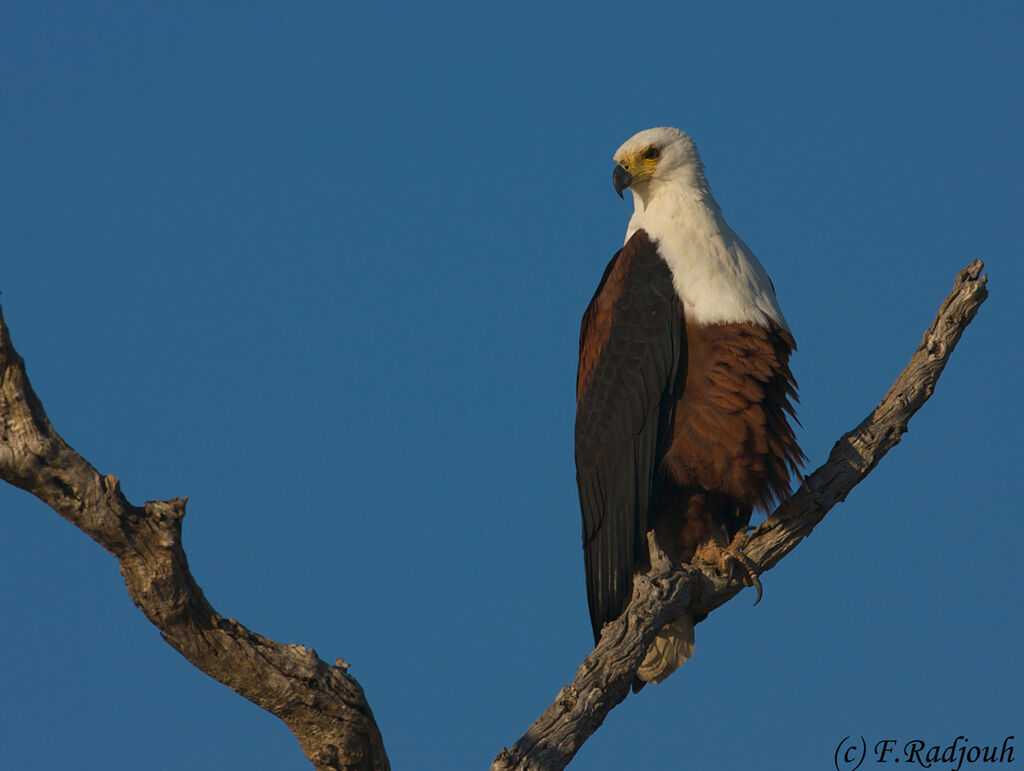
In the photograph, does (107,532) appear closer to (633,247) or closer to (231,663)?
(231,663)

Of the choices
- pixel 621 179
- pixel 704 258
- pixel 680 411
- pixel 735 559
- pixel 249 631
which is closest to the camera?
pixel 249 631

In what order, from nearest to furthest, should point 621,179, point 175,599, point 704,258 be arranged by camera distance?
point 175,599
point 704,258
point 621,179

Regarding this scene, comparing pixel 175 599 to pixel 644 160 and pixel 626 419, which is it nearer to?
pixel 626 419

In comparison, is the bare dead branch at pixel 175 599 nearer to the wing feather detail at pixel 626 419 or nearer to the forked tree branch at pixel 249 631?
the forked tree branch at pixel 249 631

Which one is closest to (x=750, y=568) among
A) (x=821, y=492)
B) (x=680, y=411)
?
(x=821, y=492)

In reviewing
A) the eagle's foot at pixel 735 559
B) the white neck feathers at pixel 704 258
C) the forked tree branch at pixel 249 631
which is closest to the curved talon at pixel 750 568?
the eagle's foot at pixel 735 559

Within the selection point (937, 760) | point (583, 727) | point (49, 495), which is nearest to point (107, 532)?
point (49, 495)

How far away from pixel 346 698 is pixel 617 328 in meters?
2.53

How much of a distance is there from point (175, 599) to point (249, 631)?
322 millimetres

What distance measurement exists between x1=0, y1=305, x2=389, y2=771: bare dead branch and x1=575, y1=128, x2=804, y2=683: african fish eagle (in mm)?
1928

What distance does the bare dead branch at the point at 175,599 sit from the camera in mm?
3332

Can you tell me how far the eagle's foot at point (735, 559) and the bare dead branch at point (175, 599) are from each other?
1995mm

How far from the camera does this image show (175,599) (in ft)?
11.5

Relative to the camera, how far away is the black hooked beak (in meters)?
5.91
